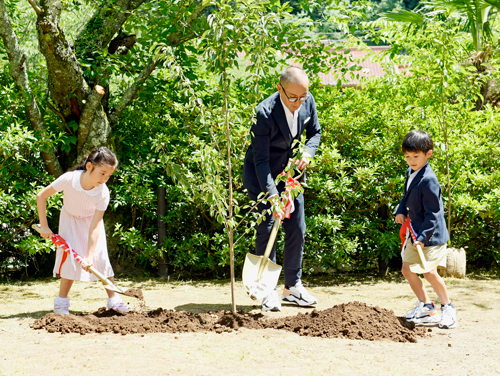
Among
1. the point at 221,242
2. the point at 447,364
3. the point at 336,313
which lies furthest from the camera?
the point at 221,242

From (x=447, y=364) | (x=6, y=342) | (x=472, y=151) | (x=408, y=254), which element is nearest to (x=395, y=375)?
(x=447, y=364)

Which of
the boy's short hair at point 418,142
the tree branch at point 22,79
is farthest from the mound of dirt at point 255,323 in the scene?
the tree branch at point 22,79

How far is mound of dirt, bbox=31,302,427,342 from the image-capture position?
3590 millimetres

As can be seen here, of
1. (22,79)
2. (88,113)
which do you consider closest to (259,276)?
(88,113)

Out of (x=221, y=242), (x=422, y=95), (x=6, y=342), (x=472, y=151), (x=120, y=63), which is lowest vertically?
(x=6, y=342)

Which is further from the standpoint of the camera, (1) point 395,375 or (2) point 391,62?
(2) point 391,62

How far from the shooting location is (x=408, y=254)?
3988mm

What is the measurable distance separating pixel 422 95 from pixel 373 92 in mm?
800

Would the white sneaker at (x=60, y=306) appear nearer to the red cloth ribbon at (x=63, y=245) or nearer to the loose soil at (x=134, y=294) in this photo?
the red cloth ribbon at (x=63, y=245)

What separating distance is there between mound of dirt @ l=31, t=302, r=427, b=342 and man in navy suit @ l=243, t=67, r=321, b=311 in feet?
1.83

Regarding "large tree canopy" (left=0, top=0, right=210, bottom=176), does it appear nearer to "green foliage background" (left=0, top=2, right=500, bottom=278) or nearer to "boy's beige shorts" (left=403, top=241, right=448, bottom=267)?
"green foliage background" (left=0, top=2, right=500, bottom=278)

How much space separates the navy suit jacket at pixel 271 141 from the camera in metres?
4.21

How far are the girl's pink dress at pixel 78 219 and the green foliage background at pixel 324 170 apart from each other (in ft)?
4.52

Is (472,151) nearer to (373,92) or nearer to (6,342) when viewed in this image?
(373,92)
